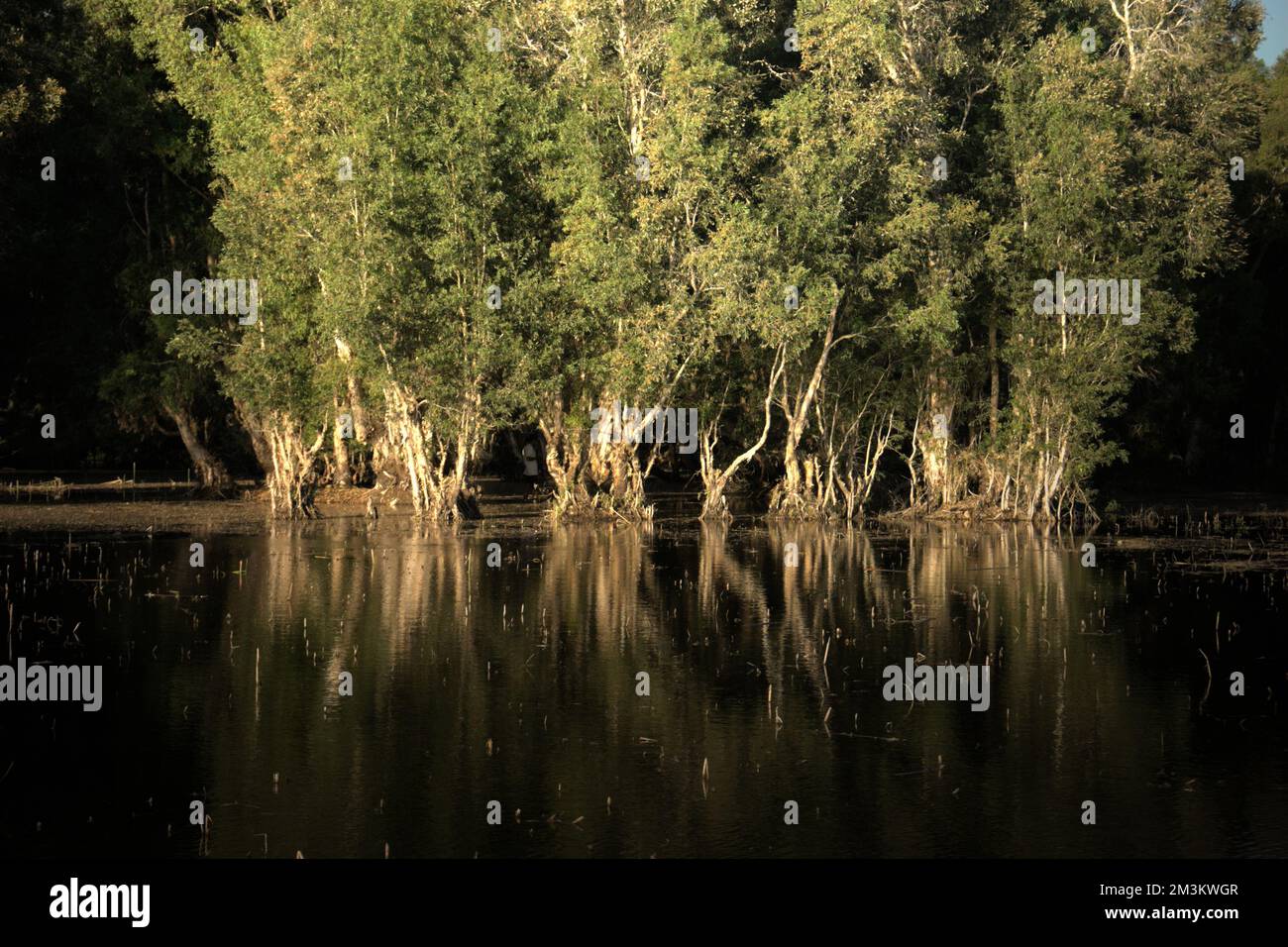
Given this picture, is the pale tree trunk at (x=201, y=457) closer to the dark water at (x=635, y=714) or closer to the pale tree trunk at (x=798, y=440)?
the pale tree trunk at (x=798, y=440)

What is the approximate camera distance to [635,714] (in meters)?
21.0

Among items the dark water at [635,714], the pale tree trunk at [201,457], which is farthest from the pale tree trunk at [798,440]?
the pale tree trunk at [201,457]

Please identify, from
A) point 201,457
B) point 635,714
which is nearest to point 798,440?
point 201,457

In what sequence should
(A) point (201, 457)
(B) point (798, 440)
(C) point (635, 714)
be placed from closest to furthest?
1. (C) point (635, 714)
2. (B) point (798, 440)
3. (A) point (201, 457)

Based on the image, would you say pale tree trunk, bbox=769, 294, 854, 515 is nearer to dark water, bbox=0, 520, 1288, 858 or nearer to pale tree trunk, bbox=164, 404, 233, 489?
dark water, bbox=0, 520, 1288, 858

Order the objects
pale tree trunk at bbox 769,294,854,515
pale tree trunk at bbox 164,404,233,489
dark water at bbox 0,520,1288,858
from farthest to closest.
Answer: pale tree trunk at bbox 164,404,233,489, pale tree trunk at bbox 769,294,854,515, dark water at bbox 0,520,1288,858

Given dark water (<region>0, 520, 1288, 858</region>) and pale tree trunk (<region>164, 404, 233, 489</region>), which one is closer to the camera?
dark water (<region>0, 520, 1288, 858</region>)

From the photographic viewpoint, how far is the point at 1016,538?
46.2 metres

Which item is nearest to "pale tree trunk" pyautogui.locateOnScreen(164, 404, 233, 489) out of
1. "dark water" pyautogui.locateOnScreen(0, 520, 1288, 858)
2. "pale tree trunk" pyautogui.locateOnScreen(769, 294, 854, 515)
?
"pale tree trunk" pyautogui.locateOnScreen(769, 294, 854, 515)

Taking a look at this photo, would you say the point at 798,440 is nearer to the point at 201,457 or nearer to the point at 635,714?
the point at 201,457

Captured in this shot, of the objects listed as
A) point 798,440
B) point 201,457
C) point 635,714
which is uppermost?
point 201,457

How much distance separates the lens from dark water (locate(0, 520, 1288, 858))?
51.7 ft

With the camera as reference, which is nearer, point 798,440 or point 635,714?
point 635,714
